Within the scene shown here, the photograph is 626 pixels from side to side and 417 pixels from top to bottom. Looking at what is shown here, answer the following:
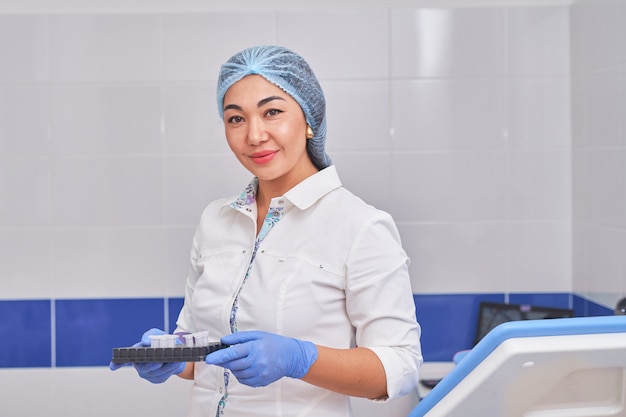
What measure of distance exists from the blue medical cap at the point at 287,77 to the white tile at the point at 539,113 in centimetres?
104

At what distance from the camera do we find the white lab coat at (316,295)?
1.30 metres

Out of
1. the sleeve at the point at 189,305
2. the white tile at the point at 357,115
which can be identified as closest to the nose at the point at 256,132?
the sleeve at the point at 189,305

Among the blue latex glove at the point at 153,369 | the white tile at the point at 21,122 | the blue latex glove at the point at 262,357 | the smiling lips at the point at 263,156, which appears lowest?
the blue latex glove at the point at 153,369

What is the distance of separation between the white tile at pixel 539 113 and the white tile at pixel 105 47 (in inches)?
44.2

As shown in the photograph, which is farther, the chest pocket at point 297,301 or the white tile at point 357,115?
the white tile at point 357,115

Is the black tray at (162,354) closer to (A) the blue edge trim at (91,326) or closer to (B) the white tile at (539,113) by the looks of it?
(A) the blue edge trim at (91,326)

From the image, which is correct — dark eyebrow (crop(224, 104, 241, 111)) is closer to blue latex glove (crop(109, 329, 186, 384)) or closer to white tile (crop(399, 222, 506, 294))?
blue latex glove (crop(109, 329, 186, 384))

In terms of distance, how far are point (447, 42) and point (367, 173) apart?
1.57ft

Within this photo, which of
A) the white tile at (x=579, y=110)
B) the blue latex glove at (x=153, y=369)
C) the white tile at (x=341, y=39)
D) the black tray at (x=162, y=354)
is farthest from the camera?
the white tile at (x=341, y=39)

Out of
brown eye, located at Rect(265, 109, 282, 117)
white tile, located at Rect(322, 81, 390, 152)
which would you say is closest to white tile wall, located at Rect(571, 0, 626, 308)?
white tile, located at Rect(322, 81, 390, 152)

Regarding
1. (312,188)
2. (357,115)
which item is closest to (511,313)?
(357,115)

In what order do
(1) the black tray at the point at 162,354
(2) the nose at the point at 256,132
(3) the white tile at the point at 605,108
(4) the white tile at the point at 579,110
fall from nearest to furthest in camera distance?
1. (1) the black tray at the point at 162,354
2. (2) the nose at the point at 256,132
3. (3) the white tile at the point at 605,108
4. (4) the white tile at the point at 579,110

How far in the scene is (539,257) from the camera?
7.75 ft

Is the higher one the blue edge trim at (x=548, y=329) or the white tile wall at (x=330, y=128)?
the white tile wall at (x=330, y=128)
